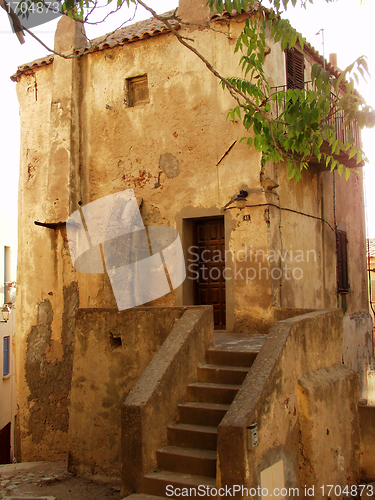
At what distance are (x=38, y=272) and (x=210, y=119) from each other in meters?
4.98

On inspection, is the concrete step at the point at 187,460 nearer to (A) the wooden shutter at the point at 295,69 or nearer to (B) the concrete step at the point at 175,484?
(B) the concrete step at the point at 175,484

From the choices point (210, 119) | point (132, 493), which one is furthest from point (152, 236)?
point (132, 493)

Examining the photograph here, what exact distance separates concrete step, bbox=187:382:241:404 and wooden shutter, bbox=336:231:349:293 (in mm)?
6789

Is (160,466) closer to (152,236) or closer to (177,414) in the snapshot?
(177,414)

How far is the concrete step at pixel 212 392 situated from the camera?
6004 mm

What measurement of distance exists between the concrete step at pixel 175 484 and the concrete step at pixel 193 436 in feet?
1.19

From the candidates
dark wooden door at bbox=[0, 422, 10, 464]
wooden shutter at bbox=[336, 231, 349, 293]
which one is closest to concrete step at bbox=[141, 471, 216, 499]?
wooden shutter at bbox=[336, 231, 349, 293]

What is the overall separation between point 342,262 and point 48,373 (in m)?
7.38

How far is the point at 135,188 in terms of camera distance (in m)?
10.4

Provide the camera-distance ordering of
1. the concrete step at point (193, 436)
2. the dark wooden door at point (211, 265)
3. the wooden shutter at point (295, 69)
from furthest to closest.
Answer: the wooden shutter at point (295, 69) → the dark wooden door at point (211, 265) → the concrete step at point (193, 436)

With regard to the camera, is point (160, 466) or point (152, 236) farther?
point (152, 236)

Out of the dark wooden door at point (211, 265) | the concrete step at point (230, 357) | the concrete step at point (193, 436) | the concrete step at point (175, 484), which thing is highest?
the dark wooden door at point (211, 265)

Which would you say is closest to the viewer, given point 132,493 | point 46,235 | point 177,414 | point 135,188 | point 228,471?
point 228,471

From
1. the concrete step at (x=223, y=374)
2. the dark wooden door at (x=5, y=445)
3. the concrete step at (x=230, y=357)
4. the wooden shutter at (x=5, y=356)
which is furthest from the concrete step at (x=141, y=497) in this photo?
the wooden shutter at (x=5, y=356)
